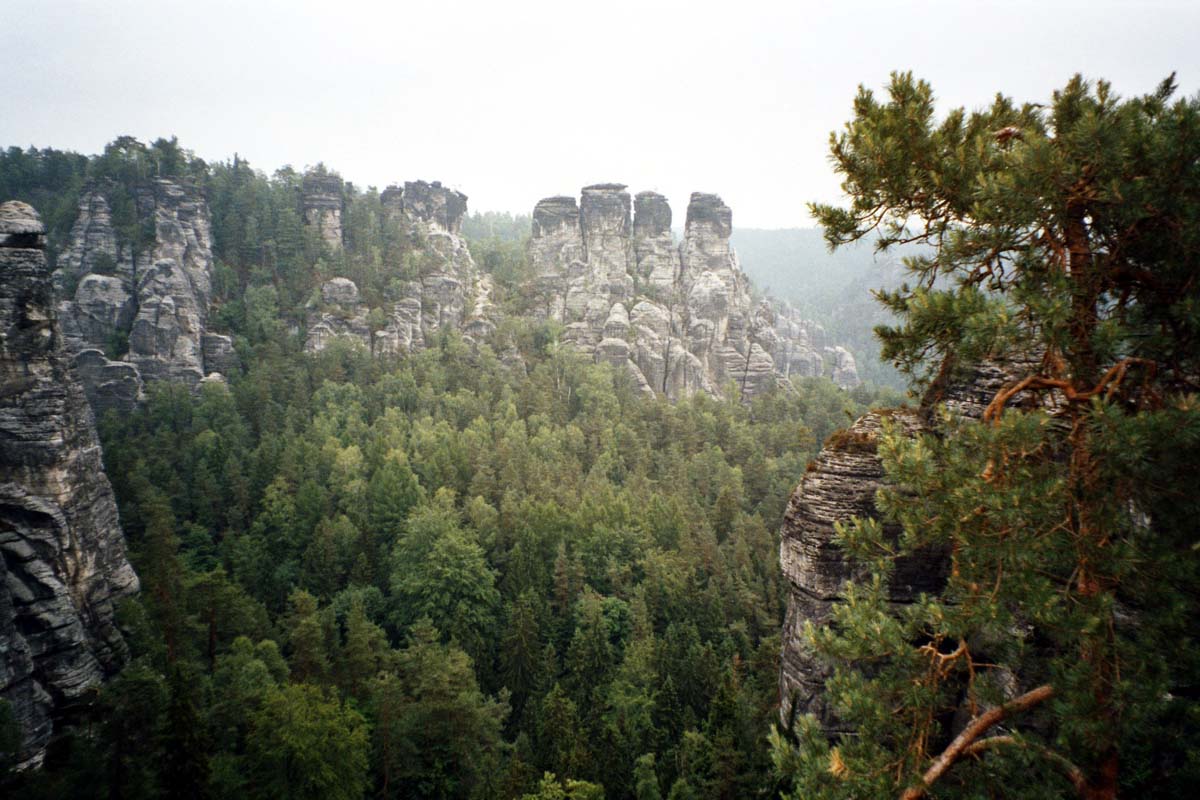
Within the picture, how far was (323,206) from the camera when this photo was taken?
76438mm

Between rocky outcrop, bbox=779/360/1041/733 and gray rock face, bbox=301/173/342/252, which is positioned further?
gray rock face, bbox=301/173/342/252

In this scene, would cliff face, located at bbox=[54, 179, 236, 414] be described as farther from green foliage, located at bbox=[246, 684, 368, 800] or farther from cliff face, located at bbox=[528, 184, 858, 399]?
green foliage, located at bbox=[246, 684, 368, 800]

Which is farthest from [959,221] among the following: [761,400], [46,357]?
[761,400]

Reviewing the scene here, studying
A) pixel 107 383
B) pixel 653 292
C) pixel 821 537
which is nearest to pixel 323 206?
pixel 107 383

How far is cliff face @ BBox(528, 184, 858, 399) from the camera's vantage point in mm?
71688

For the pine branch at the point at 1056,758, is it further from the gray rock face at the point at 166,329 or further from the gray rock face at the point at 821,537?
the gray rock face at the point at 166,329

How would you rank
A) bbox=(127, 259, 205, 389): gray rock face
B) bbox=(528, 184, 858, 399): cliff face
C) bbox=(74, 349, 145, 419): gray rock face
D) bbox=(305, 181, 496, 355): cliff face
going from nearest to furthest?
bbox=(74, 349, 145, 419): gray rock face → bbox=(127, 259, 205, 389): gray rock face → bbox=(305, 181, 496, 355): cliff face → bbox=(528, 184, 858, 399): cliff face

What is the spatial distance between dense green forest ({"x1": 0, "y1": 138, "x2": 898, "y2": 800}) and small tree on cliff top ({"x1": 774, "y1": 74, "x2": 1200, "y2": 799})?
10.2 meters

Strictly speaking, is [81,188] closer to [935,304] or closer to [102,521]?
[102,521]

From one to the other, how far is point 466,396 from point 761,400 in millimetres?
32155

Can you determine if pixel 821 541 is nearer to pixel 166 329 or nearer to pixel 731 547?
pixel 731 547

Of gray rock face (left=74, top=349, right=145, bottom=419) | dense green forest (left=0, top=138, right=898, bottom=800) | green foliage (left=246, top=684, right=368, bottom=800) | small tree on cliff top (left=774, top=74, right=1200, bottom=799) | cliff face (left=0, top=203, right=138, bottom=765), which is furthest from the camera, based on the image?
gray rock face (left=74, top=349, right=145, bottom=419)

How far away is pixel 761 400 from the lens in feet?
216

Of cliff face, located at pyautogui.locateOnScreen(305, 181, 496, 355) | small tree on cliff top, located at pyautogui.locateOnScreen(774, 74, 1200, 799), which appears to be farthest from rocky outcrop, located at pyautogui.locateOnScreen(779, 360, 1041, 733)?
cliff face, located at pyautogui.locateOnScreen(305, 181, 496, 355)
